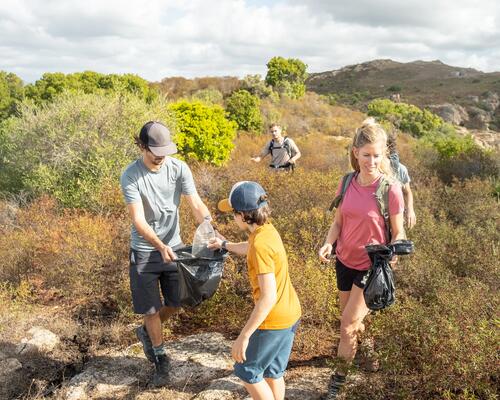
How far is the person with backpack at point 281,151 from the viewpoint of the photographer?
760 centimetres

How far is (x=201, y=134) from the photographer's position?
1274 centimetres

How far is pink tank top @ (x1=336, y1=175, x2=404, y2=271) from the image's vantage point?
2.76 meters

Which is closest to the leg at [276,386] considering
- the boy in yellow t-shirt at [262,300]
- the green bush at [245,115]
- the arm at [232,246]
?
the boy in yellow t-shirt at [262,300]

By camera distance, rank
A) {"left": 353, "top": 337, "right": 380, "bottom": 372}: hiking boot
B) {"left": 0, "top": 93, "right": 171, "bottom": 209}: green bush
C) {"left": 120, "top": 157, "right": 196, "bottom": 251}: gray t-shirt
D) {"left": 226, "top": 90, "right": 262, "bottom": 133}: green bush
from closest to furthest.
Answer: {"left": 120, "top": 157, "right": 196, "bottom": 251}: gray t-shirt < {"left": 353, "top": 337, "right": 380, "bottom": 372}: hiking boot < {"left": 0, "top": 93, "right": 171, "bottom": 209}: green bush < {"left": 226, "top": 90, "right": 262, "bottom": 133}: green bush

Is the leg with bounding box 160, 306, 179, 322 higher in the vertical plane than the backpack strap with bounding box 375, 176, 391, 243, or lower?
lower

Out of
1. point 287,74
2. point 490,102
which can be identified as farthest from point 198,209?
point 490,102

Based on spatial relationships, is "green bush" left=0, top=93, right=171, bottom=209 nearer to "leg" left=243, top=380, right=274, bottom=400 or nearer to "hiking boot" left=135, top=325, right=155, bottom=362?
"hiking boot" left=135, top=325, right=155, bottom=362

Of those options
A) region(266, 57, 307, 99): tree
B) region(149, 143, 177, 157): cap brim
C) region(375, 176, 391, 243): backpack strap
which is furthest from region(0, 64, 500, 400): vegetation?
region(266, 57, 307, 99): tree

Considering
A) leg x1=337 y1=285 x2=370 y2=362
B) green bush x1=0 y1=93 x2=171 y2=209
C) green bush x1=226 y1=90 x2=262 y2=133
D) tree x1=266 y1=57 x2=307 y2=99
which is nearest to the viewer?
leg x1=337 y1=285 x2=370 y2=362

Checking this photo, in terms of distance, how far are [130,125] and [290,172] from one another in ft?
13.3

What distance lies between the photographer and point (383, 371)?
304cm

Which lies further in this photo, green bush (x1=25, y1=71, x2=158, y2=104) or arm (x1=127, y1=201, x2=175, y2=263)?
green bush (x1=25, y1=71, x2=158, y2=104)

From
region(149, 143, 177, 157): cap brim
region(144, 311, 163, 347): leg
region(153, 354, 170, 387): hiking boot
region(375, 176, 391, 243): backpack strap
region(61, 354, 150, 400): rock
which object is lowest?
region(61, 354, 150, 400): rock

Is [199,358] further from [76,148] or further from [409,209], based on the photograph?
[76,148]
